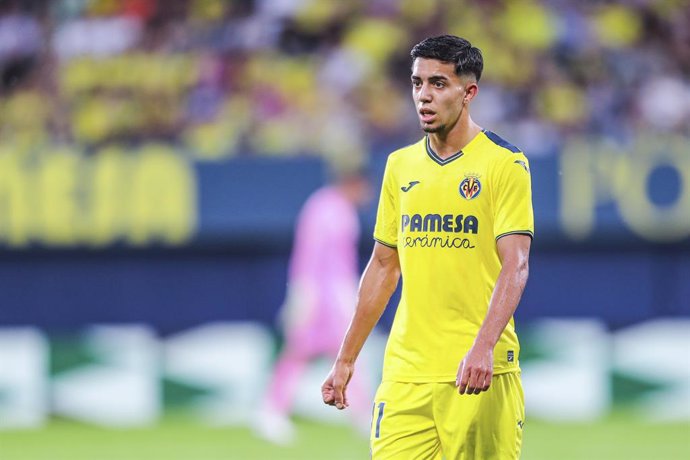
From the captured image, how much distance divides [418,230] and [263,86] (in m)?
8.98

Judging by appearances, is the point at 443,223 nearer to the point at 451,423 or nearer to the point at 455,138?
the point at 455,138

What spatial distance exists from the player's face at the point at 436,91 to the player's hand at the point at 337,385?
99 centimetres

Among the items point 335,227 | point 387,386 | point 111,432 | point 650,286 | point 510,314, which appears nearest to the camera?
point 510,314

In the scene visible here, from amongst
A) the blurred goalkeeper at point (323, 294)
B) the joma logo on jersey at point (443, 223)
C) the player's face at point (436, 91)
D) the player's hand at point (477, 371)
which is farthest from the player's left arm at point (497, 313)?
the blurred goalkeeper at point (323, 294)

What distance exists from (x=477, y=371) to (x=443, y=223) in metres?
0.65

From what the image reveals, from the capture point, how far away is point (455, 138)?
5191 mm

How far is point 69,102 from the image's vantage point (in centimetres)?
1359

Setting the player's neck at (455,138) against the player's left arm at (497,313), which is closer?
the player's left arm at (497,313)

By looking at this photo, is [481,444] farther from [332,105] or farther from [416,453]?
[332,105]

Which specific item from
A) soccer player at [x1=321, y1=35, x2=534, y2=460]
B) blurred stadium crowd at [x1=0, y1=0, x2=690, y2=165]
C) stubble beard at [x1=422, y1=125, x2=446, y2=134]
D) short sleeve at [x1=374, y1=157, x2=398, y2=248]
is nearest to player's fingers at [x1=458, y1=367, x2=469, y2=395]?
soccer player at [x1=321, y1=35, x2=534, y2=460]

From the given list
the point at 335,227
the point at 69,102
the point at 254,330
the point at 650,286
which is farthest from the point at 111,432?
the point at 650,286

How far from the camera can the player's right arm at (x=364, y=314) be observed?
5352mm

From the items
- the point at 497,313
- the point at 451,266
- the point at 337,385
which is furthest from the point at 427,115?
the point at 337,385

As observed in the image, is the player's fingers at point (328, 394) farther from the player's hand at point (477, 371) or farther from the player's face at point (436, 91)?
the player's face at point (436, 91)
